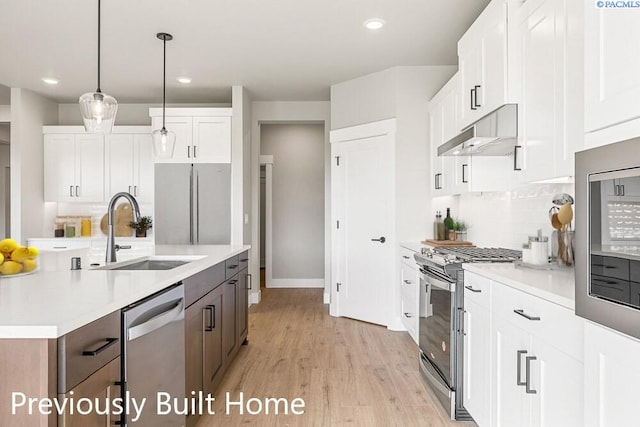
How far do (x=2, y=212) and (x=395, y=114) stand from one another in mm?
7301

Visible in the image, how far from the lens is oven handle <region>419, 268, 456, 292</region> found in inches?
96.3

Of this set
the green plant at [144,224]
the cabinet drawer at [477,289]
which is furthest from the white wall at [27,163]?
the cabinet drawer at [477,289]

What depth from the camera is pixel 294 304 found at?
5.52 meters

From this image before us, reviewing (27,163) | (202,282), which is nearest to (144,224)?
(27,163)

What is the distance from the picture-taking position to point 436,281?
Answer: 2.67 metres

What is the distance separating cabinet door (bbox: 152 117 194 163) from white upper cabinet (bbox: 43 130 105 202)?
1021 millimetres

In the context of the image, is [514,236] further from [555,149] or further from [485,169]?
[555,149]

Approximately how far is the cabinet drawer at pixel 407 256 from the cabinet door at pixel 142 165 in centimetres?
336

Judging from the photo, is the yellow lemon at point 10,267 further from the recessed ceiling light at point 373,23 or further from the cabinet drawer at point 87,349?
the recessed ceiling light at point 373,23

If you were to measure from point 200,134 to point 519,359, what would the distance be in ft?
14.3

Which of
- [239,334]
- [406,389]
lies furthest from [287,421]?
[239,334]

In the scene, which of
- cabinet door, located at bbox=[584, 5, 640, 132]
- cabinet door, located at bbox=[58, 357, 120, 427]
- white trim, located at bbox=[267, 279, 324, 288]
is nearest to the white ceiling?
cabinet door, located at bbox=[584, 5, 640, 132]

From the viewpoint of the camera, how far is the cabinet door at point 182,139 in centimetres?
508

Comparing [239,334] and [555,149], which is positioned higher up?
[555,149]
